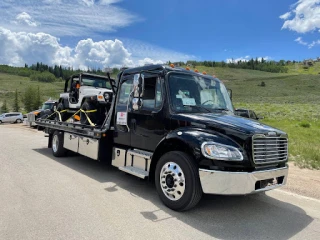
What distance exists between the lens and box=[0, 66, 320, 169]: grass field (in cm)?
1073

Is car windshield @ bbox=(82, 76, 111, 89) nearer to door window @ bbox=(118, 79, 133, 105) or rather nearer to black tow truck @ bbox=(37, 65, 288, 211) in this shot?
black tow truck @ bbox=(37, 65, 288, 211)

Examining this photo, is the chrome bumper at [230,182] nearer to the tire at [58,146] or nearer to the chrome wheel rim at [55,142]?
the tire at [58,146]

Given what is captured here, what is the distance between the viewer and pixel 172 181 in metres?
4.59

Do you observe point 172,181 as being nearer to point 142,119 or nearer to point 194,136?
point 194,136

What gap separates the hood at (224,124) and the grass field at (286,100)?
2.04 metres

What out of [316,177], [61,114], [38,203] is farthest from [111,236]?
[61,114]

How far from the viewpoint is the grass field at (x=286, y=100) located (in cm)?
1073

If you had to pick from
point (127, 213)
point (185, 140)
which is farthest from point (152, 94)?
point (127, 213)

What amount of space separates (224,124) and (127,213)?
206 centimetres

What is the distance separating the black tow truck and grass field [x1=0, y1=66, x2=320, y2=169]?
1.53m

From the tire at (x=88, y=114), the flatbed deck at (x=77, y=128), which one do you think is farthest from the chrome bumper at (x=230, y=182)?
the tire at (x=88, y=114)

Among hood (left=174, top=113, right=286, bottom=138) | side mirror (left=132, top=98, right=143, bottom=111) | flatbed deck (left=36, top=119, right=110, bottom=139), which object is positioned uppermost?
side mirror (left=132, top=98, right=143, bottom=111)

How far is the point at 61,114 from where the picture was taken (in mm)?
10133

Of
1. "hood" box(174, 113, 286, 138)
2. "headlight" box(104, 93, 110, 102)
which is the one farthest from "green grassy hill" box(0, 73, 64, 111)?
"hood" box(174, 113, 286, 138)
